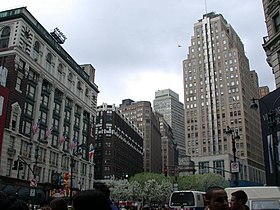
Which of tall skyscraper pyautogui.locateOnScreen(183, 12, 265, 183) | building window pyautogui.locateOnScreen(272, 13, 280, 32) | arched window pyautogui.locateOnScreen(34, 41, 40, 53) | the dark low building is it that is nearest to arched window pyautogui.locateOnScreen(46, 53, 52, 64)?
arched window pyautogui.locateOnScreen(34, 41, 40, 53)

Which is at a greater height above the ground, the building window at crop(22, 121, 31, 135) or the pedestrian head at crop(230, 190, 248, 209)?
the building window at crop(22, 121, 31, 135)

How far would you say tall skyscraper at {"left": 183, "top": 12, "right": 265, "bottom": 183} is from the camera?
123 metres

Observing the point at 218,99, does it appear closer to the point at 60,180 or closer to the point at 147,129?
the point at 147,129

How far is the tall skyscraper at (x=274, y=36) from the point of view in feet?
80.1

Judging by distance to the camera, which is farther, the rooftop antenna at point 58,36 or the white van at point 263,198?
the rooftop antenna at point 58,36

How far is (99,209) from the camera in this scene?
8.84 ft

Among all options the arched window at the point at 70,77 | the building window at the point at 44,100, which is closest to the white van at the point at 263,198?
the building window at the point at 44,100

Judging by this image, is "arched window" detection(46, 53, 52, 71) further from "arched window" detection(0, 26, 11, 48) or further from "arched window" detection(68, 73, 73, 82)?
"arched window" detection(0, 26, 11, 48)

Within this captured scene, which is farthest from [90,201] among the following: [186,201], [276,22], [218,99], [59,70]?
[218,99]

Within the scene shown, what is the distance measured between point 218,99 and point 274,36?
105977 millimetres

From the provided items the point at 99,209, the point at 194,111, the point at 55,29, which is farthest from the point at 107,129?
the point at 99,209

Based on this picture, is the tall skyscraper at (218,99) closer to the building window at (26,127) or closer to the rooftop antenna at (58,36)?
the rooftop antenna at (58,36)

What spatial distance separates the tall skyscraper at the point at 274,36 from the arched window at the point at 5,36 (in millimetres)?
40934

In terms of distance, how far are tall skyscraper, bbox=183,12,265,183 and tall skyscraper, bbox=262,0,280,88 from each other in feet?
302
